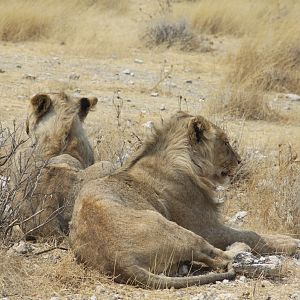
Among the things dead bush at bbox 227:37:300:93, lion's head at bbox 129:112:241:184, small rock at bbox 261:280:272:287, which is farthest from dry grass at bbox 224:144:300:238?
dead bush at bbox 227:37:300:93

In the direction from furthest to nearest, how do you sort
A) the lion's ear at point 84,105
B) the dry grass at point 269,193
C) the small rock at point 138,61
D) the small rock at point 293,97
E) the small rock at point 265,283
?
the small rock at point 138,61 → the small rock at point 293,97 → the lion's ear at point 84,105 → the dry grass at point 269,193 → the small rock at point 265,283

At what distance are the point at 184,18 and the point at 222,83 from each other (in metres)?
4.97

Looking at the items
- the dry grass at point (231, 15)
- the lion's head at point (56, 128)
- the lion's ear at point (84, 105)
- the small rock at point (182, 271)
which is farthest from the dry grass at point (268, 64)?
the small rock at point (182, 271)

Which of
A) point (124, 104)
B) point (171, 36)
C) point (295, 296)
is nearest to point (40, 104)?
point (295, 296)

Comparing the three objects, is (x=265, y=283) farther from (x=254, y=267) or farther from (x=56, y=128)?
(x=56, y=128)

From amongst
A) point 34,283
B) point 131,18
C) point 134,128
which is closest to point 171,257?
point 34,283

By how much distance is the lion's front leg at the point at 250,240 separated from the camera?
6891 mm

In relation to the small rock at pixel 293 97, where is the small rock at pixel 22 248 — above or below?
above

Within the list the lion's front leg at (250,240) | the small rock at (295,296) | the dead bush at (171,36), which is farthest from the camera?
the dead bush at (171,36)

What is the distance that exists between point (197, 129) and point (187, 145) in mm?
150

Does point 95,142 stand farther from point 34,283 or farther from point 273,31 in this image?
point 273,31

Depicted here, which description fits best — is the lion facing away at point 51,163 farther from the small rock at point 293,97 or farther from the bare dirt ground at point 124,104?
the small rock at point 293,97

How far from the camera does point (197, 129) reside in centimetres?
698

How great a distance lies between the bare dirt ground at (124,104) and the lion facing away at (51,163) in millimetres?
467
